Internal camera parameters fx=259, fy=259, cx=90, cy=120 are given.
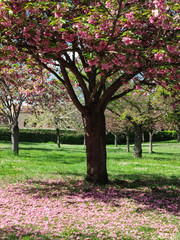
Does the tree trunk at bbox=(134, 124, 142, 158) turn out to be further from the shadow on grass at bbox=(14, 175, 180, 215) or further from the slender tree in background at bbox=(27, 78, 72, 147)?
the shadow on grass at bbox=(14, 175, 180, 215)

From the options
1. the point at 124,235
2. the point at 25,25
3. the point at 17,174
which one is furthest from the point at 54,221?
the point at 17,174

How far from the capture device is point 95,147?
32.1 feet

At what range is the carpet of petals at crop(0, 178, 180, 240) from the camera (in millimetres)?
→ 5176

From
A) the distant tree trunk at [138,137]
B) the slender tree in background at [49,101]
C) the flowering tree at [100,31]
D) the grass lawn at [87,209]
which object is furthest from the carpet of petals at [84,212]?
the distant tree trunk at [138,137]

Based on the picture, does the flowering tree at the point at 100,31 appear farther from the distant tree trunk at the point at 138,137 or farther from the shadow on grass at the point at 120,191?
the distant tree trunk at the point at 138,137

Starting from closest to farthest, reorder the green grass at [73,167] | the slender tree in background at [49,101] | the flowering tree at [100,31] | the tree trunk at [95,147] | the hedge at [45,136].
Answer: the flowering tree at [100,31] → the tree trunk at [95,147] → the green grass at [73,167] → the slender tree in background at [49,101] → the hedge at [45,136]

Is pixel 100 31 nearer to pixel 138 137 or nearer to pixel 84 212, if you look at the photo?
pixel 84 212

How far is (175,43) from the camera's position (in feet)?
20.6

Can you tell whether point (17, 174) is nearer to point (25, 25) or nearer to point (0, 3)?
point (25, 25)

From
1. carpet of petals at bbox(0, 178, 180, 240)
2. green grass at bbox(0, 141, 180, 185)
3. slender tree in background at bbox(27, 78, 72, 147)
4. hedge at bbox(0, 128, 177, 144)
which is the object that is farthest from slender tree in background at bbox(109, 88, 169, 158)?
hedge at bbox(0, 128, 177, 144)

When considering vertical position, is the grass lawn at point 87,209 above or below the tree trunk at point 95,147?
below

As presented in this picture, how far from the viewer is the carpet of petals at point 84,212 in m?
5.18

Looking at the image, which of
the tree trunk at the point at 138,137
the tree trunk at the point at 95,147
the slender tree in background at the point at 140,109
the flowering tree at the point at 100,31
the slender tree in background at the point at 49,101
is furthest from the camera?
the tree trunk at the point at 138,137

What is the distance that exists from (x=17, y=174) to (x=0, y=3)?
7707mm
